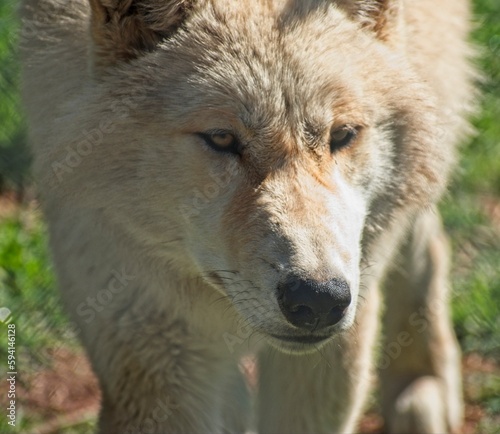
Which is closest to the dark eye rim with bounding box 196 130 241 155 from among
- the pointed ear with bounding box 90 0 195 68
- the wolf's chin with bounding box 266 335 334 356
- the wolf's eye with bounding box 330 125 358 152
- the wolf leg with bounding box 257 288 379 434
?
the wolf's eye with bounding box 330 125 358 152

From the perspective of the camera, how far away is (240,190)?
3453mm

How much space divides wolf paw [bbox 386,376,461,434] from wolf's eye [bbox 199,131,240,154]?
2210mm

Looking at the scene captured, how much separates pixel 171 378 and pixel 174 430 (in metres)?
0.20

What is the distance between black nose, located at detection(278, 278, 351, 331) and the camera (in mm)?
3137

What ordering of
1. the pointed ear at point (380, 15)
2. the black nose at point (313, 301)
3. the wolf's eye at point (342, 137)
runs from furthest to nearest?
the pointed ear at point (380, 15)
the wolf's eye at point (342, 137)
the black nose at point (313, 301)

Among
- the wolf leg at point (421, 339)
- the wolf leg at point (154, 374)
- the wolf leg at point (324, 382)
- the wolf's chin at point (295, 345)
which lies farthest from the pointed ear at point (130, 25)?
the wolf leg at point (421, 339)

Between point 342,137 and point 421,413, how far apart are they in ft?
6.68

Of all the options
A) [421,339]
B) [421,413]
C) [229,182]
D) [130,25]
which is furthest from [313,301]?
[421,339]

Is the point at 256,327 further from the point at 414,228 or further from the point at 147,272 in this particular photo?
the point at 414,228

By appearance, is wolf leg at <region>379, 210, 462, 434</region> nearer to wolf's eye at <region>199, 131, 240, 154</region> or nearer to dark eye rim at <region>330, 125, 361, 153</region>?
dark eye rim at <region>330, 125, 361, 153</region>

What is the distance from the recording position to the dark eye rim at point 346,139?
3576 millimetres

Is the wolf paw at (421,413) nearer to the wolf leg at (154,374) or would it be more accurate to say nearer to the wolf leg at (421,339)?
the wolf leg at (421,339)

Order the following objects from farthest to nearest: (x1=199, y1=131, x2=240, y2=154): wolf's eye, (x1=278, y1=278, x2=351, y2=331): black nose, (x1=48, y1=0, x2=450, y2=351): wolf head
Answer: (x1=199, y1=131, x2=240, y2=154): wolf's eye, (x1=48, y1=0, x2=450, y2=351): wolf head, (x1=278, y1=278, x2=351, y2=331): black nose

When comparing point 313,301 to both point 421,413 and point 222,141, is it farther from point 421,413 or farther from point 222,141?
point 421,413
